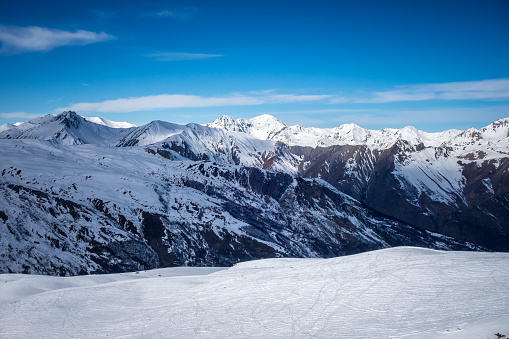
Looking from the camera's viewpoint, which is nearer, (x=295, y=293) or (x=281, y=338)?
(x=281, y=338)

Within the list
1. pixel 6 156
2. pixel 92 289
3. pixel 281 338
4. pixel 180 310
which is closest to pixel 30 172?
pixel 6 156

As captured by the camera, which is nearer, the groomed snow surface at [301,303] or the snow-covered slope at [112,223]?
the groomed snow surface at [301,303]

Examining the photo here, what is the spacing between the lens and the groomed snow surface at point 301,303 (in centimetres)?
1811

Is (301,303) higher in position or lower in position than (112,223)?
higher

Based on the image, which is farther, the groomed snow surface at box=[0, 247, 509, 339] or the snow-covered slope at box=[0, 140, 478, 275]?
the snow-covered slope at box=[0, 140, 478, 275]

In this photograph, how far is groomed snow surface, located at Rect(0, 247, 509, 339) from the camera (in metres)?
18.1

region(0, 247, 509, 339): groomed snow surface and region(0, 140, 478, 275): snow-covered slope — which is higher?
region(0, 247, 509, 339): groomed snow surface

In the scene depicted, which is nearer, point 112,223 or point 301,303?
point 301,303

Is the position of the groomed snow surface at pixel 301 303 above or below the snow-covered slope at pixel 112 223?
above

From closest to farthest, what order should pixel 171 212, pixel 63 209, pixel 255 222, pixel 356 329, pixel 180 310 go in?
pixel 356 329, pixel 180 310, pixel 63 209, pixel 171 212, pixel 255 222

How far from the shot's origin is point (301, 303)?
22.6 meters

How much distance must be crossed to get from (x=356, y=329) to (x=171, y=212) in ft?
437

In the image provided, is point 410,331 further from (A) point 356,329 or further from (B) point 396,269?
(B) point 396,269

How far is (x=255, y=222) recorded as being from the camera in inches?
6909
